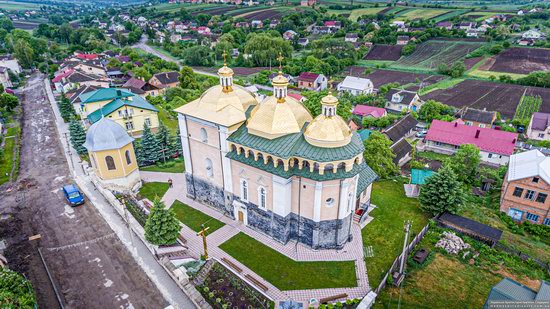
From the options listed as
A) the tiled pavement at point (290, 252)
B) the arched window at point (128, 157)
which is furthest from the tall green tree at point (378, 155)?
the arched window at point (128, 157)

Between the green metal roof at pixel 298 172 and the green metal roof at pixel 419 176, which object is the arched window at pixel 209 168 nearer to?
the green metal roof at pixel 298 172

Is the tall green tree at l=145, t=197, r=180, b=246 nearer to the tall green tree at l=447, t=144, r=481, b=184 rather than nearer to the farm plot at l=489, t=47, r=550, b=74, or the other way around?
the tall green tree at l=447, t=144, r=481, b=184

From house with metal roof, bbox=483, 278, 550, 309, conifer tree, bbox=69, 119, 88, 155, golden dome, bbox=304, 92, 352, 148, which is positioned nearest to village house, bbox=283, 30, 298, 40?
conifer tree, bbox=69, 119, 88, 155

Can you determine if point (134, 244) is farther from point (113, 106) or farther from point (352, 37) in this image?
point (352, 37)

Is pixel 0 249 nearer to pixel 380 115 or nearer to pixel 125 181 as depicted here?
pixel 125 181

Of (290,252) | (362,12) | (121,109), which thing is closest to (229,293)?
(290,252)

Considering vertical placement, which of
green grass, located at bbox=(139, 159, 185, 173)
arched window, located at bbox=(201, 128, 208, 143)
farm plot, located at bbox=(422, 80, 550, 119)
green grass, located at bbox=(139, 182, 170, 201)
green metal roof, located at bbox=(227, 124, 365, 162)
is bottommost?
farm plot, located at bbox=(422, 80, 550, 119)

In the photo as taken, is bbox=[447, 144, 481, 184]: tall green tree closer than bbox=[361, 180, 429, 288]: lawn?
A: No
